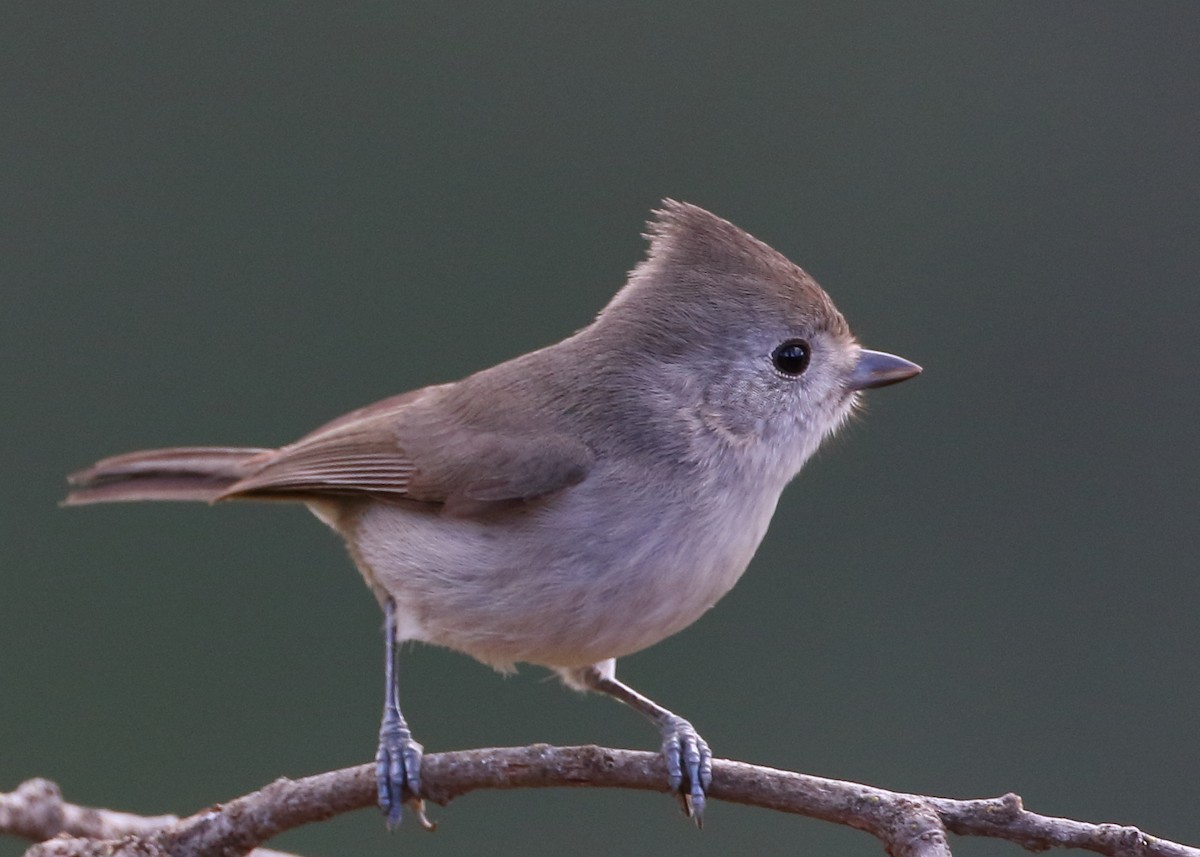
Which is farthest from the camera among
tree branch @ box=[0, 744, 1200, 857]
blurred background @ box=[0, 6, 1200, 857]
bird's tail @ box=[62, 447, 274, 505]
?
blurred background @ box=[0, 6, 1200, 857]

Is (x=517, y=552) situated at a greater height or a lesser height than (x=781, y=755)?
greater

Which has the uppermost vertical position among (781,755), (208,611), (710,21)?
(710,21)

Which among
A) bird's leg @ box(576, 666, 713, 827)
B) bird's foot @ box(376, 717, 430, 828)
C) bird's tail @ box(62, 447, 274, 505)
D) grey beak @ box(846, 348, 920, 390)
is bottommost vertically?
bird's foot @ box(376, 717, 430, 828)

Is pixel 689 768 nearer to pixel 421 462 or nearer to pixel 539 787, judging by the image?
pixel 539 787

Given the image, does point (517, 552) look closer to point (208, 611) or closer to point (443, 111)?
point (208, 611)

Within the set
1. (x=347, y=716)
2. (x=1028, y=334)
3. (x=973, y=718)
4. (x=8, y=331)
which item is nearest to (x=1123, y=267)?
(x=1028, y=334)

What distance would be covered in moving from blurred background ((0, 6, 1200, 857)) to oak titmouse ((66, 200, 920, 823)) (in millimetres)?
1970

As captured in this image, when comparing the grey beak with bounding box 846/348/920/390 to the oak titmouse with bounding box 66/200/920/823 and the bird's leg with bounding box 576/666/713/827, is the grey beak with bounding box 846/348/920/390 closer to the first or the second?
the oak titmouse with bounding box 66/200/920/823

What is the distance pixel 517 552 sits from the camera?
3.16m

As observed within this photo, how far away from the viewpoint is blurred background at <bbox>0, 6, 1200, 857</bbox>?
6.08 m

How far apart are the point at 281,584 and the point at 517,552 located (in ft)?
11.6

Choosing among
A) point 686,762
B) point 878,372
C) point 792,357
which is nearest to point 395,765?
point 686,762

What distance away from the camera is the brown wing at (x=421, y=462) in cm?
326

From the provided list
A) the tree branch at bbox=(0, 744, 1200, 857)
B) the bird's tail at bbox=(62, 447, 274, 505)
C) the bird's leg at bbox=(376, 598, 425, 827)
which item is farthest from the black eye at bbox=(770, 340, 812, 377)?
the bird's tail at bbox=(62, 447, 274, 505)
